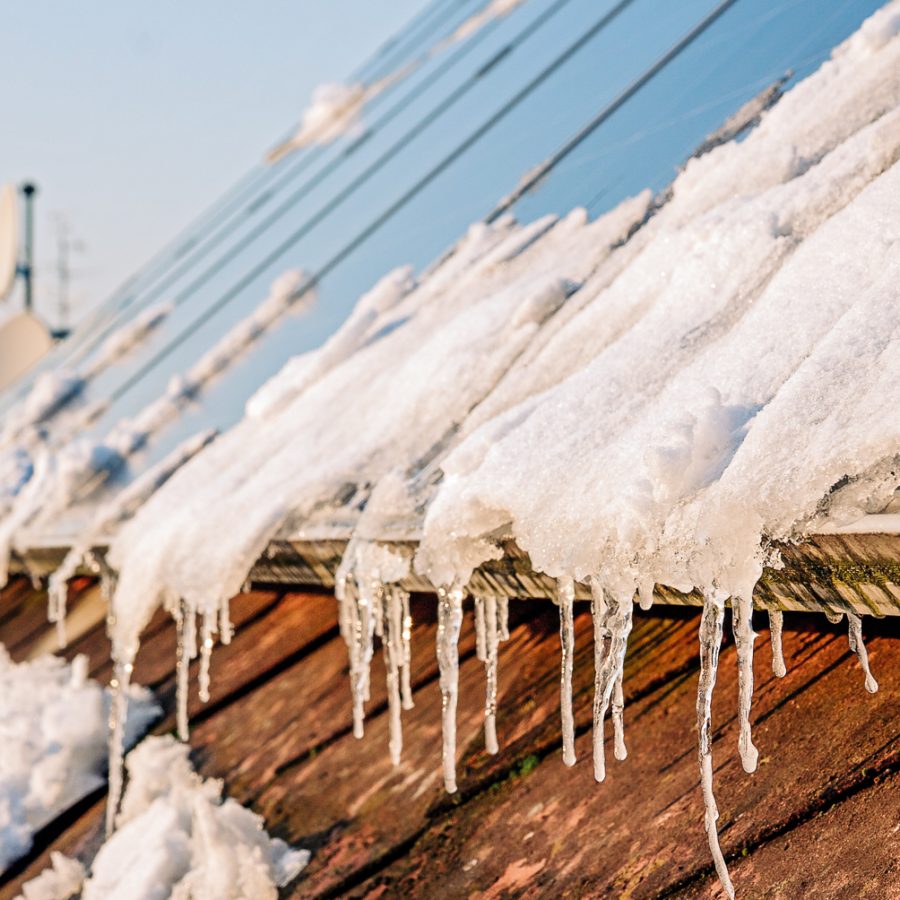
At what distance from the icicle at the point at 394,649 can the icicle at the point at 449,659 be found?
0.54 feet

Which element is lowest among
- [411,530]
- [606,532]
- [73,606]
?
[606,532]

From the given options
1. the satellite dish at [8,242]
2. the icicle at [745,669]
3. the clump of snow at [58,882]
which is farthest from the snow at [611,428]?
the satellite dish at [8,242]

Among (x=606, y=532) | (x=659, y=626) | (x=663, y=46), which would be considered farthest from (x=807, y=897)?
(x=663, y=46)

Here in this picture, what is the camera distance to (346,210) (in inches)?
204

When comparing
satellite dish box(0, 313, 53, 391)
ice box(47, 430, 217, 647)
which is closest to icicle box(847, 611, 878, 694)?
ice box(47, 430, 217, 647)

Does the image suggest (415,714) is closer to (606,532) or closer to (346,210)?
(606,532)

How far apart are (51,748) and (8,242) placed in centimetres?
837

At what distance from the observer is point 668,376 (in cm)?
138

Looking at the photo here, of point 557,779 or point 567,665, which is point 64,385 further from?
point 567,665

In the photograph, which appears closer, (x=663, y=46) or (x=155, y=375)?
(x=663, y=46)

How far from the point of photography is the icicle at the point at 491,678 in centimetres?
144

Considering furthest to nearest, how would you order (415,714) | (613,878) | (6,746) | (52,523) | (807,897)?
1. (52,523)
2. (6,746)
3. (415,714)
4. (613,878)
5. (807,897)

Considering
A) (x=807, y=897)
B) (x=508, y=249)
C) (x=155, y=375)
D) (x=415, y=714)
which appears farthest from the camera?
(x=155, y=375)

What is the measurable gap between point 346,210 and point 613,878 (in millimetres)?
4471
